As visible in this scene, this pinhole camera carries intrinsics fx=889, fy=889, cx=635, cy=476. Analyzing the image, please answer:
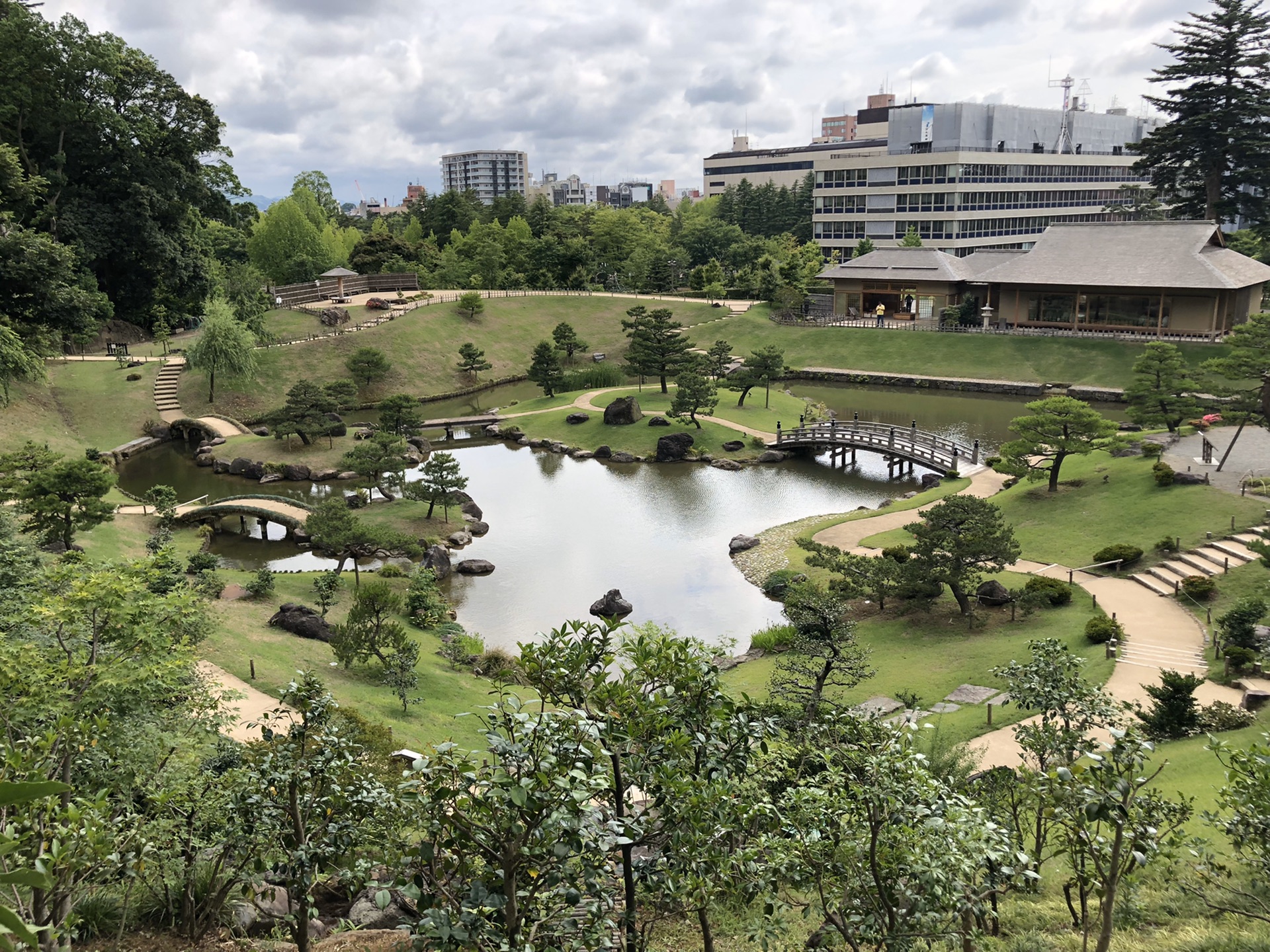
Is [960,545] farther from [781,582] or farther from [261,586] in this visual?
[261,586]

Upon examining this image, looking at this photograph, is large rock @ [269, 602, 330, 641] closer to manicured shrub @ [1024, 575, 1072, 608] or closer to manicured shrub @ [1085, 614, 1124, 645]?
manicured shrub @ [1024, 575, 1072, 608]

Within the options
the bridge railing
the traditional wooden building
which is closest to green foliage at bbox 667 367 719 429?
the bridge railing

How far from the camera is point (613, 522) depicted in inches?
→ 1197

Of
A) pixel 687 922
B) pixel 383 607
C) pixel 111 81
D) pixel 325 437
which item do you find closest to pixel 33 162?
pixel 111 81

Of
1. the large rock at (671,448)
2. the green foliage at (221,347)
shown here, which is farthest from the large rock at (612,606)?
the green foliage at (221,347)

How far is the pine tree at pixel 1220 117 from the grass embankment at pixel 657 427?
29319 mm

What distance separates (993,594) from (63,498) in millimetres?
23475

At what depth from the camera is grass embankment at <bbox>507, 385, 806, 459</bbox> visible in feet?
126

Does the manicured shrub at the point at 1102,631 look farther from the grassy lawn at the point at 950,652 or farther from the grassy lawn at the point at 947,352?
the grassy lawn at the point at 947,352

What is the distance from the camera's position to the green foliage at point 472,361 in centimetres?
5144

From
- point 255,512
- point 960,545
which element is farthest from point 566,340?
point 960,545

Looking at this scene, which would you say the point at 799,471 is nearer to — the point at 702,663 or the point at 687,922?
the point at 687,922

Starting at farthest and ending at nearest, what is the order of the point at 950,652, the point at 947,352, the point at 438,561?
the point at 947,352
the point at 438,561
the point at 950,652

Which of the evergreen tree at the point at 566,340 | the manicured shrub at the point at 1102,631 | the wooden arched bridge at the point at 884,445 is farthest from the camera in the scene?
the evergreen tree at the point at 566,340
